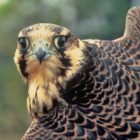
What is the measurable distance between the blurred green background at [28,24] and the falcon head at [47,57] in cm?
1001

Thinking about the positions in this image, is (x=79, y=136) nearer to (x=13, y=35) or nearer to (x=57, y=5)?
(x=13, y=35)

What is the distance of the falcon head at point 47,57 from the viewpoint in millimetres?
4742

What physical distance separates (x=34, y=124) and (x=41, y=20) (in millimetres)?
12986

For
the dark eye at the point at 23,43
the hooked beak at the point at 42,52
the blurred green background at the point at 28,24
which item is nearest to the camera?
the hooked beak at the point at 42,52

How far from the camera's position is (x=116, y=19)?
18.5 m

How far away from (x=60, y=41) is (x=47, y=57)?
0.15 metres

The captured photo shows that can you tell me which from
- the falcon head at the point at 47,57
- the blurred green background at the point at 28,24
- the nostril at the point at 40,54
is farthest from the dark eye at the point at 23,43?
the blurred green background at the point at 28,24

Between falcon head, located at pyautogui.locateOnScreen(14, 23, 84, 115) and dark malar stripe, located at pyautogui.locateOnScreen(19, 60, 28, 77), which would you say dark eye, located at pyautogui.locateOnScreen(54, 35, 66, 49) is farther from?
dark malar stripe, located at pyautogui.locateOnScreen(19, 60, 28, 77)

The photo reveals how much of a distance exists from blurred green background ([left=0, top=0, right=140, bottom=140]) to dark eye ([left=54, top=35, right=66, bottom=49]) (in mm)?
10111

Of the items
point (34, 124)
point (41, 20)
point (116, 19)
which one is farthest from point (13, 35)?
point (34, 124)

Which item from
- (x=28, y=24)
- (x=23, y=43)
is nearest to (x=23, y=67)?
(x=23, y=43)

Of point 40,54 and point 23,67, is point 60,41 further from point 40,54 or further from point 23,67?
point 23,67

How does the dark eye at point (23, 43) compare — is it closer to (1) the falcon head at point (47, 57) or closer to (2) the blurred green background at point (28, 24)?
(1) the falcon head at point (47, 57)

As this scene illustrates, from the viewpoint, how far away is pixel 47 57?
4.70m
